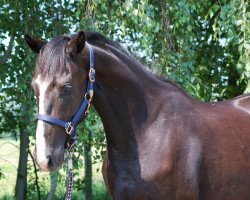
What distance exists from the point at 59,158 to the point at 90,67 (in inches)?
21.8

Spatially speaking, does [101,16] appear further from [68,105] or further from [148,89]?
[68,105]

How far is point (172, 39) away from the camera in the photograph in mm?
4953

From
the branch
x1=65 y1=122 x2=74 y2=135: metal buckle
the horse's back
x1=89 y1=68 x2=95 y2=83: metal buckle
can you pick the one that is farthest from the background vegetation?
x1=65 y1=122 x2=74 y2=135: metal buckle

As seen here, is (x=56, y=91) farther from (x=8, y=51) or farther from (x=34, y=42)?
(x=8, y=51)

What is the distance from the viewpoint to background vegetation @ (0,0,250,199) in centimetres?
444

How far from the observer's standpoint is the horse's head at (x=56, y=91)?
8.23 ft

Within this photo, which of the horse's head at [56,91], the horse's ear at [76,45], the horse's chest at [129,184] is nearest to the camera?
the horse's head at [56,91]

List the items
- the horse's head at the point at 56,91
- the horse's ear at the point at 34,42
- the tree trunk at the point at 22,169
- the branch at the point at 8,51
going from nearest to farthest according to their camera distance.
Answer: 1. the horse's head at the point at 56,91
2. the horse's ear at the point at 34,42
3. the branch at the point at 8,51
4. the tree trunk at the point at 22,169

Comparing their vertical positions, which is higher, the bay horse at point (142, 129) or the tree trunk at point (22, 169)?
the tree trunk at point (22, 169)

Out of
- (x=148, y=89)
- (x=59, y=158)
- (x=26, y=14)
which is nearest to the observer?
(x=59, y=158)

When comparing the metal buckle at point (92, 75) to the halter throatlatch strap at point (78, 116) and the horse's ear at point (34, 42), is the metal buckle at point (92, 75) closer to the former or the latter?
the halter throatlatch strap at point (78, 116)

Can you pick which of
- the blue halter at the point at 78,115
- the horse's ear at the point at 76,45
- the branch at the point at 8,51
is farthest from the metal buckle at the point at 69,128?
the branch at the point at 8,51

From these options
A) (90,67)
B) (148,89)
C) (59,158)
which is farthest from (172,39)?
(59,158)

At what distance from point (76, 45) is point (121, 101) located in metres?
0.48
